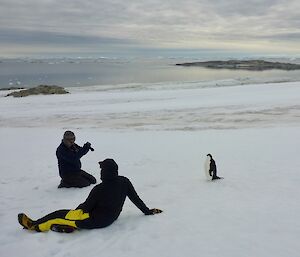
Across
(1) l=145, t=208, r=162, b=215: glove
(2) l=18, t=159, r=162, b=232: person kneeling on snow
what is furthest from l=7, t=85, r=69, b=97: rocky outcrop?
(2) l=18, t=159, r=162, b=232: person kneeling on snow

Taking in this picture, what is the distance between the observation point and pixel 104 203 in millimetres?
6387

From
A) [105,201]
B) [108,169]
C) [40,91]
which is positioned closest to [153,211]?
[105,201]

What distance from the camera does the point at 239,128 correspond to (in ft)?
54.0

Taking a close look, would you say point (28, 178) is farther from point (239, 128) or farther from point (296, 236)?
point (239, 128)

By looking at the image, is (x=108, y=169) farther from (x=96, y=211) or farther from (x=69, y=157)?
(x=69, y=157)

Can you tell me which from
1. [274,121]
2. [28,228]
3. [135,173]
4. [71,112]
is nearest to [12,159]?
[135,173]

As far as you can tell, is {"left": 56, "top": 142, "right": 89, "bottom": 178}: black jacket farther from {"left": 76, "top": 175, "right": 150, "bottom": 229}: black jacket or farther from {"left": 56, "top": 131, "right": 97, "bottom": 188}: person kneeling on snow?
{"left": 76, "top": 175, "right": 150, "bottom": 229}: black jacket

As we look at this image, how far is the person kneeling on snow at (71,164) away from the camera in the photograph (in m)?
8.60

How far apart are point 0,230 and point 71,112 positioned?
60.0ft

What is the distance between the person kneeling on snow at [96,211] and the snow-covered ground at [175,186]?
5.4 inches

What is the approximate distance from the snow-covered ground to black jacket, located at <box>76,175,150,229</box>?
0.43 feet

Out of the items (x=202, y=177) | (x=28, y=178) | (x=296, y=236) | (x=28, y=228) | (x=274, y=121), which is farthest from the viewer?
(x=274, y=121)

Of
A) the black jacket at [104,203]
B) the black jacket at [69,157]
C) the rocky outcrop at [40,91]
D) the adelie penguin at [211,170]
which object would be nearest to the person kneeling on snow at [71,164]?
the black jacket at [69,157]

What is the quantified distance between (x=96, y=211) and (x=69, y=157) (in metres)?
2.53
